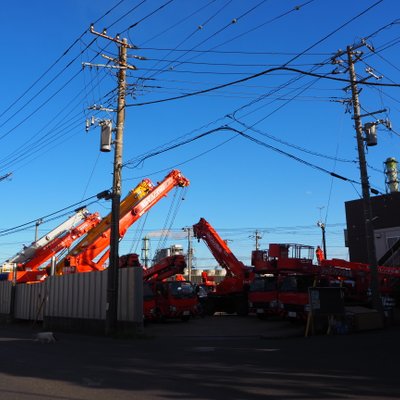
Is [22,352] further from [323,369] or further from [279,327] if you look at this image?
[279,327]

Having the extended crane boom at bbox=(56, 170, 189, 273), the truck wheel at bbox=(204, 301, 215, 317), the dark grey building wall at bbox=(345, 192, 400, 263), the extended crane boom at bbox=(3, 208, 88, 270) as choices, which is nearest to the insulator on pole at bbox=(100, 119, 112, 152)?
the extended crane boom at bbox=(56, 170, 189, 273)

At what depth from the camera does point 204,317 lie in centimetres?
2905

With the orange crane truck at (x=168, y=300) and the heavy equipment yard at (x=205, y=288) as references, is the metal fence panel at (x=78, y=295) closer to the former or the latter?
the heavy equipment yard at (x=205, y=288)

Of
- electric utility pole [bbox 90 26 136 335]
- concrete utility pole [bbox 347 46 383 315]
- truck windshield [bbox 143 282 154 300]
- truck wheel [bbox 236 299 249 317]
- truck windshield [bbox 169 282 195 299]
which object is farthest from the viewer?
truck wheel [bbox 236 299 249 317]

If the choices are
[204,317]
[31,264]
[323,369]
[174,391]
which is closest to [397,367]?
[323,369]

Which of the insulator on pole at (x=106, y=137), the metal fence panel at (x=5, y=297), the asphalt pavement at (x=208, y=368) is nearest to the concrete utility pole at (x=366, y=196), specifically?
the asphalt pavement at (x=208, y=368)

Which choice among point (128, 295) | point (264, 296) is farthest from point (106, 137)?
point (264, 296)

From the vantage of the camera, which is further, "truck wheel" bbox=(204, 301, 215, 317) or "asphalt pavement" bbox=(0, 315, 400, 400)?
"truck wheel" bbox=(204, 301, 215, 317)

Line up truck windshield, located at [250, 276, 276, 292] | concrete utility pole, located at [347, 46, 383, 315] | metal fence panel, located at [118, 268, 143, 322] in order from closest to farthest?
metal fence panel, located at [118, 268, 143, 322]
concrete utility pole, located at [347, 46, 383, 315]
truck windshield, located at [250, 276, 276, 292]

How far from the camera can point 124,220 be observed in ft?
90.4

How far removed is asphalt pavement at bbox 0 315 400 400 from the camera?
26.9ft

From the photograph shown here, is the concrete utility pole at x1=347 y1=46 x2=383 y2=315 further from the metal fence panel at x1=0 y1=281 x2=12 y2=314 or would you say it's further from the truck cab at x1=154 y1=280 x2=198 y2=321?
the metal fence panel at x1=0 y1=281 x2=12 y2=314

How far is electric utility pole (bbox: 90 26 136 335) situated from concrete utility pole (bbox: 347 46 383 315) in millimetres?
9755

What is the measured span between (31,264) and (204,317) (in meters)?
12.1
